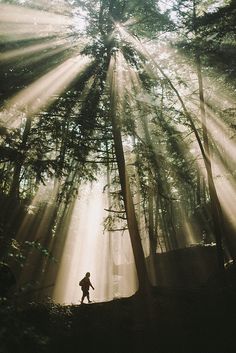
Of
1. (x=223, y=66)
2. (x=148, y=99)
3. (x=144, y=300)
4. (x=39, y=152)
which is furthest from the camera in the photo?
(x=148, y=99)

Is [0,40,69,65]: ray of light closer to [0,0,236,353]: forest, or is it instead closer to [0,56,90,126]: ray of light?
[0,0,236,353]: forest

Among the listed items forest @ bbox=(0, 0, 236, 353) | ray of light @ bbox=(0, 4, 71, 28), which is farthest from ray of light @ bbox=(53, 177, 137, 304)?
ray of light @ bbox=(0, 4, 71, 28)

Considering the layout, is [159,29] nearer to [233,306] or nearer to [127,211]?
[127,211]

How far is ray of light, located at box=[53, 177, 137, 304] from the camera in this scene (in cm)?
3123

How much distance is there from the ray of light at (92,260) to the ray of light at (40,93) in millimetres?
6598

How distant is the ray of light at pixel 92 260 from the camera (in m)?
31.2

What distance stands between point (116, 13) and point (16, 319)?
1327 cm

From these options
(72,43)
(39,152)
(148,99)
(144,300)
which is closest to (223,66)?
(148,99)

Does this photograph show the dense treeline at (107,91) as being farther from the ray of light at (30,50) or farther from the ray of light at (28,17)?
the ray of light at (28,17)

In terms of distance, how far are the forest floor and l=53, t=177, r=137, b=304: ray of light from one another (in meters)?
3.79

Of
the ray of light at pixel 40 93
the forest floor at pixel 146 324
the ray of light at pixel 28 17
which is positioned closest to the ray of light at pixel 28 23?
the ray of light at pixel 28 17

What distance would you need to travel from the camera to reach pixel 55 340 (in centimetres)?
1126

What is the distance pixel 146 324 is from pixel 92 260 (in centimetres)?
4159

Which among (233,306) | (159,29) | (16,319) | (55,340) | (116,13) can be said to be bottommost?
(16,319)
